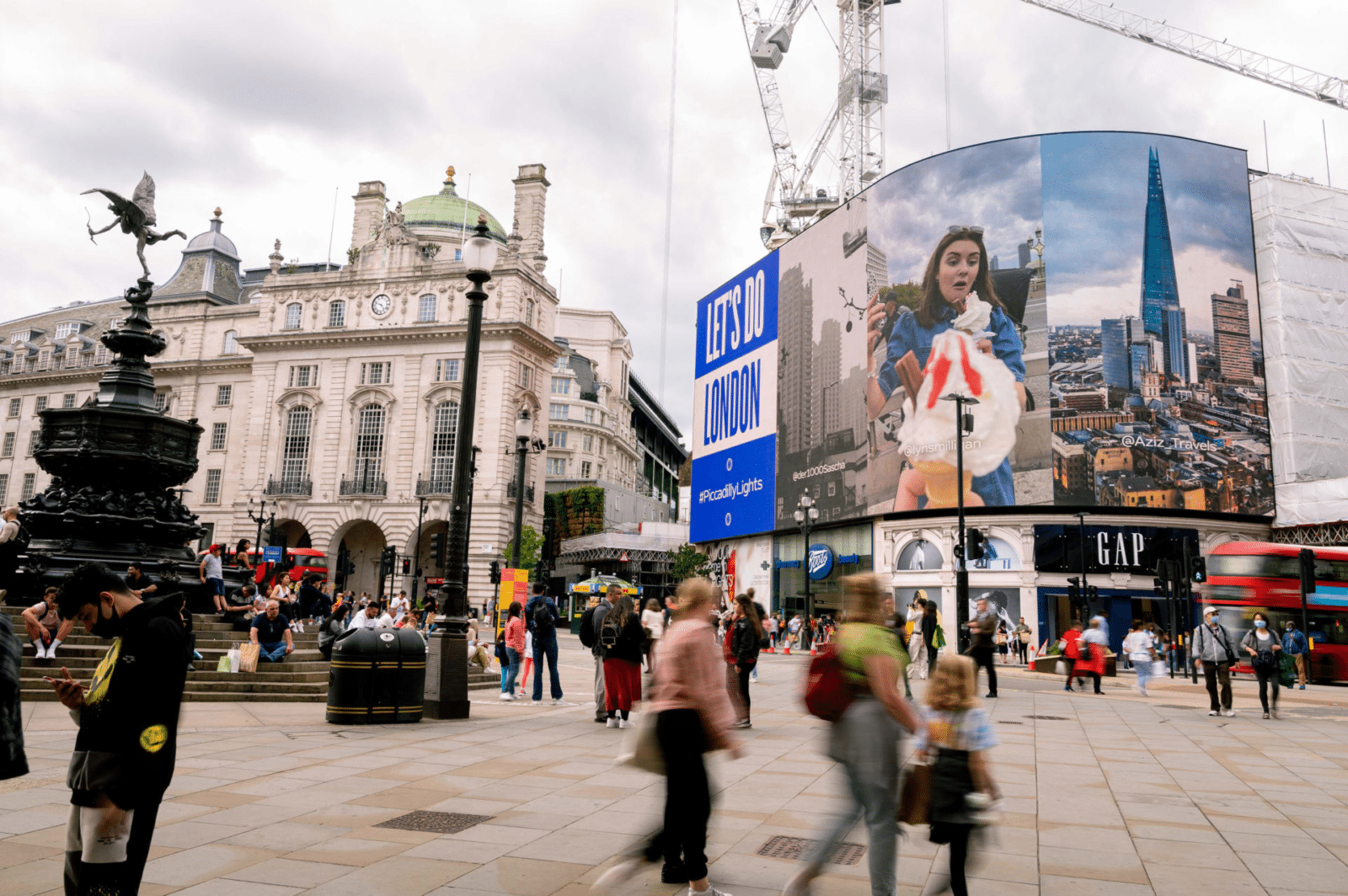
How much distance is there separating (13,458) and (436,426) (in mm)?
42319

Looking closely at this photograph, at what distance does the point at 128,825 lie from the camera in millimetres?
3973

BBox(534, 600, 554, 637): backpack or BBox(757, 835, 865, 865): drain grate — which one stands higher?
BBox(534, 600, 554, 637): backpack

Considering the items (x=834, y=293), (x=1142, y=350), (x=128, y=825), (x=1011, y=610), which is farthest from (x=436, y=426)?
(x=128, y=825)

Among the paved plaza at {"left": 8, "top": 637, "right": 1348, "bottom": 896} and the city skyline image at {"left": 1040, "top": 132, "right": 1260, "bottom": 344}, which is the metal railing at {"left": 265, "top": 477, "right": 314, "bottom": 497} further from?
the paved plaza at {"left": 8, "top": 637, "right": 1348, "bottom": 896}

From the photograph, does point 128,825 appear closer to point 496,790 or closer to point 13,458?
point 496,790

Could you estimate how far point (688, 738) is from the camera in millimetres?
5246

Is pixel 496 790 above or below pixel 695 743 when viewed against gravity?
below

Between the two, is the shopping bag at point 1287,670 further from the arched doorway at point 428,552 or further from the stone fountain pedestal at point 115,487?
the arched doorway at point 428,552

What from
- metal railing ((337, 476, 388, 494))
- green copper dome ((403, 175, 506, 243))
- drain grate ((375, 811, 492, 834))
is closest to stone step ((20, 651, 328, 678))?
drain grate ((375, 811, 492, 834))

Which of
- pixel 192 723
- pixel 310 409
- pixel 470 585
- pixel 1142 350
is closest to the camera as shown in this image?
pixel 192 723

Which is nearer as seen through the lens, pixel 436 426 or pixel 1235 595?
pixel 1235 595

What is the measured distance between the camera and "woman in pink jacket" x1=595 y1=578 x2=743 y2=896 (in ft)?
16.7

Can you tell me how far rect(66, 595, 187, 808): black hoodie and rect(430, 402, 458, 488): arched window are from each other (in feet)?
186

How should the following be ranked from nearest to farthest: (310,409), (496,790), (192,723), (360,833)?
(360,833) → (496,790) → (192,723) → (310,409)
